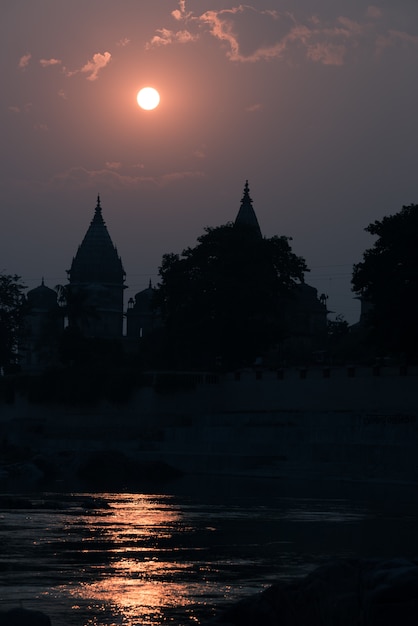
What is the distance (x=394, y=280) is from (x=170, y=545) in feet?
127

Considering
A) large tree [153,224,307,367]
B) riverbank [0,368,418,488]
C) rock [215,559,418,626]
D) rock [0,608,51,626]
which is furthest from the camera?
large tree [153,224,307,367]

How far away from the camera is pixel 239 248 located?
8119 cm

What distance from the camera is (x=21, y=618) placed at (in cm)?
1697

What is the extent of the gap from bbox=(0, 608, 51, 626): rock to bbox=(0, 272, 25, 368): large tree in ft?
280

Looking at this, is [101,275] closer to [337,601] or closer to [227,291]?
[227,291]

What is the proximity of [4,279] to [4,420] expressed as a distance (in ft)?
54.3

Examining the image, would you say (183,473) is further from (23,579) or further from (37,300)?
(37,300)

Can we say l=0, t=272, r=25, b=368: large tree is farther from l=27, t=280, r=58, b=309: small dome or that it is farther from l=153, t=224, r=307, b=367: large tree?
l=27, t=280, r=58, b=309: small dome

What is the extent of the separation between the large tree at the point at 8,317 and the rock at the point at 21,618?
85.4m

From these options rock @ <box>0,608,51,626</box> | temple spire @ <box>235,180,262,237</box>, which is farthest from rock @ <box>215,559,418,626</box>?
temple spire @ <box>235,180,262,237</box>

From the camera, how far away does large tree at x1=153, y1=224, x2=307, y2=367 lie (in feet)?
263

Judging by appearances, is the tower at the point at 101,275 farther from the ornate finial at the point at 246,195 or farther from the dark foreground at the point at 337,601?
the dark foreground at the point at 337,601

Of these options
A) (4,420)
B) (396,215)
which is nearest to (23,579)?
(396,215)

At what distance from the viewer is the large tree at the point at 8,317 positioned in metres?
102
